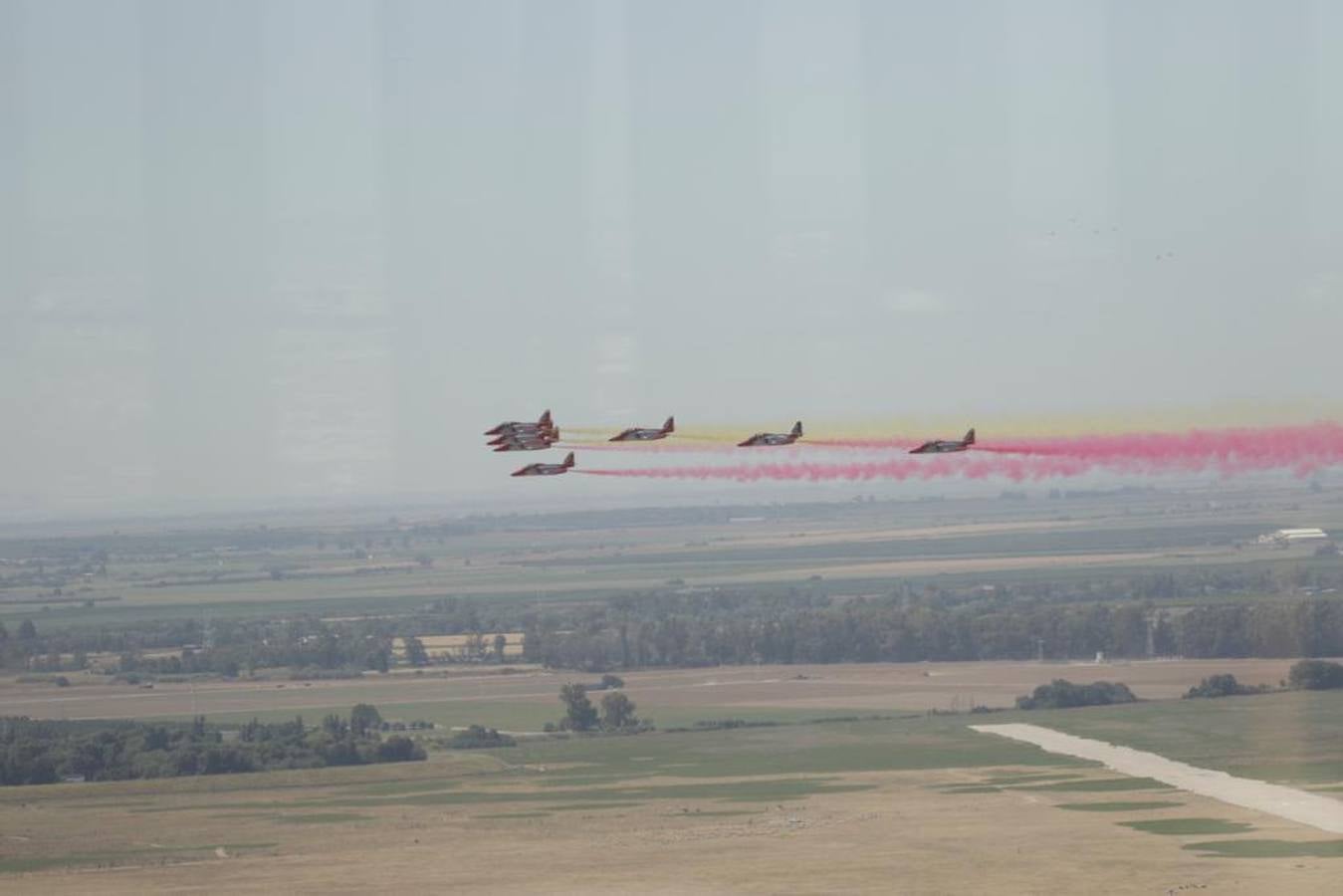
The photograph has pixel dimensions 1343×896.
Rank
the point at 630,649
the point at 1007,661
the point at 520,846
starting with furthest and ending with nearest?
the point at 630,649 → the point at 1007,661 → the point at 520,846

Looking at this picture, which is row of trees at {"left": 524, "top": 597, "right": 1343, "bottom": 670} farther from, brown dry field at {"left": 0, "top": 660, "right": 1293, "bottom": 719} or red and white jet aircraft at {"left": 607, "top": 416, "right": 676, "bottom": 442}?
red and white jet aircraft at {"left": 607, "top": 416, "right": 676, "bottom": 442}

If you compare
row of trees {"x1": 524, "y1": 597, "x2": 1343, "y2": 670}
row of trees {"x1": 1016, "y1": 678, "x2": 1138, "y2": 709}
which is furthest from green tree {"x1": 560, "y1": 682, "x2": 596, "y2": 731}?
row of trees {"x1": 524, "y1": 597, "x2": 1343, "y2": 670}

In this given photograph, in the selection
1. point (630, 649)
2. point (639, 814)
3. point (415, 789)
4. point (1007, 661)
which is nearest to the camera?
point (639, 814)

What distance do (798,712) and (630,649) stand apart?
151 ft

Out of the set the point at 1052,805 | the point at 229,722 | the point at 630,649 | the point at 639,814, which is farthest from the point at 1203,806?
the point at 630,649

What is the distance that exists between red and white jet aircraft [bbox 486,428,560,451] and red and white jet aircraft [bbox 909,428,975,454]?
521 inches

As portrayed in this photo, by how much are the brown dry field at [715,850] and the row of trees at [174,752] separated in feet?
45.3

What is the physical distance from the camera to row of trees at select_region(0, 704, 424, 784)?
123375 mm

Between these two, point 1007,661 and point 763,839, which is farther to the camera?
point 1007,661

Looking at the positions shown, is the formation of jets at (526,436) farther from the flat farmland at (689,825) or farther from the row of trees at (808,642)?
the row of trees at (808,642)

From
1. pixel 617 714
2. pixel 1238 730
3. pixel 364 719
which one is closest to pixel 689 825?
pixel 1238 730

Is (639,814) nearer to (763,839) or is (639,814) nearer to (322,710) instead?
(763,839)

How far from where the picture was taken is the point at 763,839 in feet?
314

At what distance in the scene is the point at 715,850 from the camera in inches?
3654
